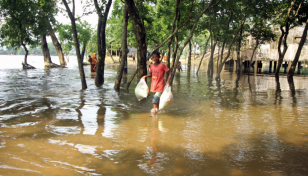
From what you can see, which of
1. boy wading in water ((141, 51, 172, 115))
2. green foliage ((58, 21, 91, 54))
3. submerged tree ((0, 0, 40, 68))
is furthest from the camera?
green foliage ((58, 21, 91, 54))

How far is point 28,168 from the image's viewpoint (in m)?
3.45

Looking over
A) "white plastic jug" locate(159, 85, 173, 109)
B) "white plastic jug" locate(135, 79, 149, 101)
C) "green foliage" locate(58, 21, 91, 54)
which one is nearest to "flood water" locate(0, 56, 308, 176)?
"white plastic jug" locate(159, 85, 173, 109)

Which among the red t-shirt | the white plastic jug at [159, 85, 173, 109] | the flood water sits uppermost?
the red t-shirt

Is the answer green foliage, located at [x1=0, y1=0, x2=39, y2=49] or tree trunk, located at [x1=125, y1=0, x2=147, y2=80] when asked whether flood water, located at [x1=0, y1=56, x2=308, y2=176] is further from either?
green foliage, located at [x1=0, y1=0, x2=39, y2=49]

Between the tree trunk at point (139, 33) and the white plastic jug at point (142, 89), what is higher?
the tree trunk at point (139, 33)

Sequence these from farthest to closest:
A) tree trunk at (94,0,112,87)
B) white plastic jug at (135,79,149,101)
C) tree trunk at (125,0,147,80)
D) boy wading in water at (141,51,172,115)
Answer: tree trunk at (94,0,112,87)
tree trunk at (125,0,147,80)
white plastic jug at (135,79,149,101)
boy wading in water at (141,51,172,115)

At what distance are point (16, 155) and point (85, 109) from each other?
3.47 m

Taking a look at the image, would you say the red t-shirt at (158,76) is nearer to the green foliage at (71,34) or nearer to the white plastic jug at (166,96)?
the white plastic jug at (166,96)

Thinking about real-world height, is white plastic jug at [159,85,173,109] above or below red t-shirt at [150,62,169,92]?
below

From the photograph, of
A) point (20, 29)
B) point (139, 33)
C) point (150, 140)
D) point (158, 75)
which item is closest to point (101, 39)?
point (139, 33)

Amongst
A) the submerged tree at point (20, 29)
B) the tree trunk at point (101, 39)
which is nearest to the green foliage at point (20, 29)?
the submerged tree at point (20, 29)

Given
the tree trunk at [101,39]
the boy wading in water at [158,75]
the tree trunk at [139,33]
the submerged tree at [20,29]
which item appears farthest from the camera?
the submerged tree at [20,29]

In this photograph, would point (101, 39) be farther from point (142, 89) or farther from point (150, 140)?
point (150, 140)

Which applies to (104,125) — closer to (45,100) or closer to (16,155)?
(16,155)
